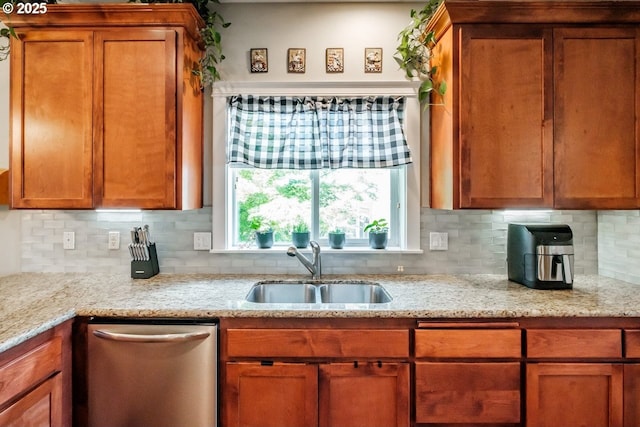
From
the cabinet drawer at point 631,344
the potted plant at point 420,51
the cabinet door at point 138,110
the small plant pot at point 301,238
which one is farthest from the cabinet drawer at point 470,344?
the cabinet door at point 138,110

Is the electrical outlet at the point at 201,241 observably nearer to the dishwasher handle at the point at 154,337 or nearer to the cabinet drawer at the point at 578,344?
the dishwasher handle at the point at 154,337

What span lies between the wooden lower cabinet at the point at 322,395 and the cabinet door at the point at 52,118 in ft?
4.19

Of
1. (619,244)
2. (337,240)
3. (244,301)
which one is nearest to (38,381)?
(244,301)

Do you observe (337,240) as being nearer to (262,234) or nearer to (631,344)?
(262,234)

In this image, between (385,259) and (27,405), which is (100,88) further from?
(385,259)

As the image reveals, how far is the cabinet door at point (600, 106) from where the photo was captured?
6.39 feet

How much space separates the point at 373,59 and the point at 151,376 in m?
2.06

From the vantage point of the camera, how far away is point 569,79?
1.95 metres

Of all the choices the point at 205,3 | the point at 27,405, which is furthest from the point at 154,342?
the point at 205,3

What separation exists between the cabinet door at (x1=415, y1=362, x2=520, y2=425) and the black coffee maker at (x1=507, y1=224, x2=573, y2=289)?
21.8 inches

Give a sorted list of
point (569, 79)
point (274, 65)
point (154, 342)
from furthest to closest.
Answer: point (274, 65) < point (569, 79) < point (154, 342)

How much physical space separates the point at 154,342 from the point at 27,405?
17.7 inches

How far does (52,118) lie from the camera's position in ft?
6.56

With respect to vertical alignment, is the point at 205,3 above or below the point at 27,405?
above
